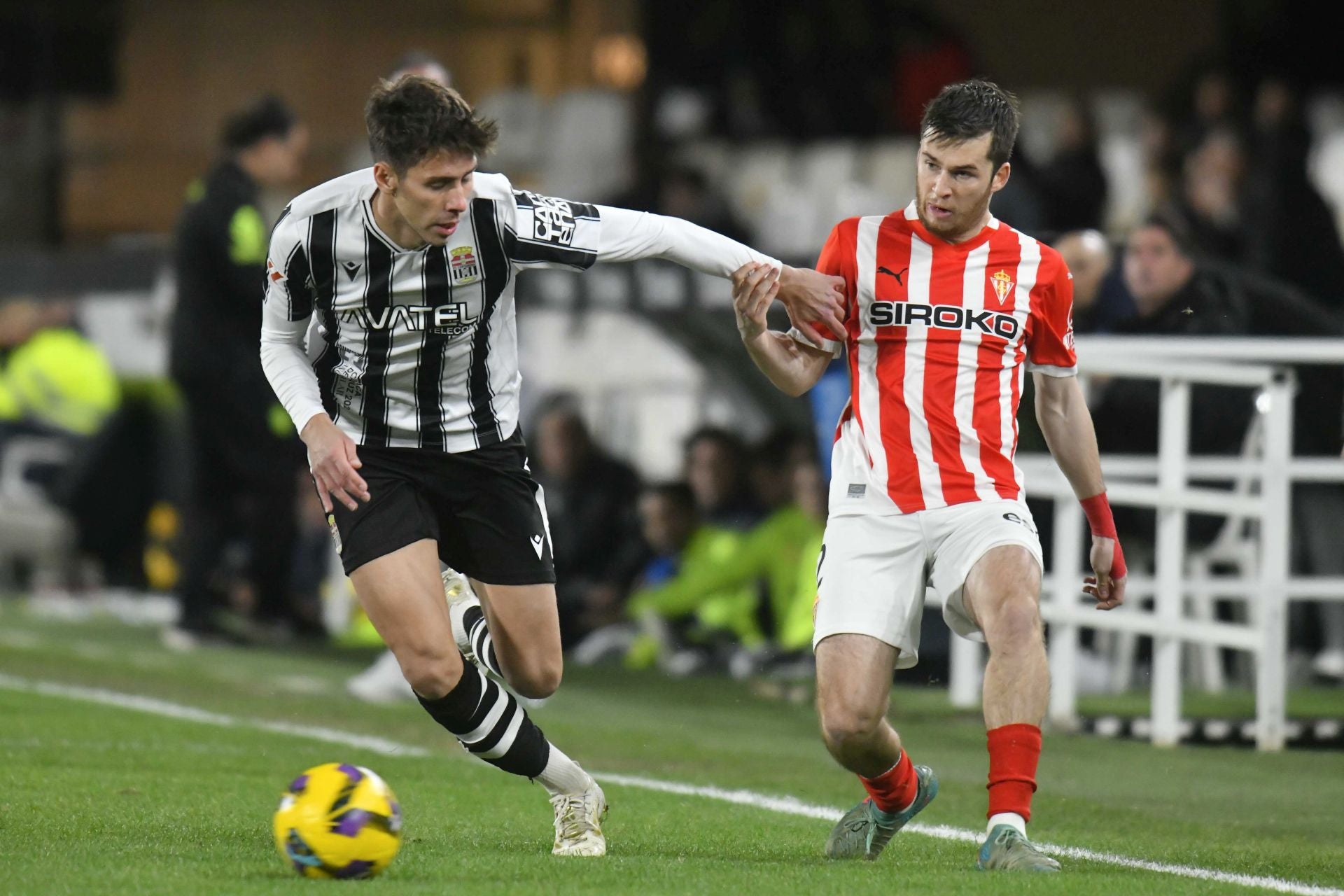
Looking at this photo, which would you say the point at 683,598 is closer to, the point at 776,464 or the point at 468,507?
the point at 776,464

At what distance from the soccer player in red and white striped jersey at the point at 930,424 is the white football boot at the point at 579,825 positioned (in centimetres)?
61

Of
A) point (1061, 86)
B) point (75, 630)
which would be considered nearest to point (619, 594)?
point (75, 630)

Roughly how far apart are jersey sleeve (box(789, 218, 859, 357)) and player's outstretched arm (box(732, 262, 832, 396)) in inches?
1.1

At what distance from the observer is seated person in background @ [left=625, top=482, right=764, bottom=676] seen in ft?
36.5

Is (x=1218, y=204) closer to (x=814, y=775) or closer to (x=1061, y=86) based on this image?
(x=814, y=775)

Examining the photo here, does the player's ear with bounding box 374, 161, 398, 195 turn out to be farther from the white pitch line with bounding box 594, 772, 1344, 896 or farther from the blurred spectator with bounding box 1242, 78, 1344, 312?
the blurred spectator with bounding box 1242, 78, 1344, 312

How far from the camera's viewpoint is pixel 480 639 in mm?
5977

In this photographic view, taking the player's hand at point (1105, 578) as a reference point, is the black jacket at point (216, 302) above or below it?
above

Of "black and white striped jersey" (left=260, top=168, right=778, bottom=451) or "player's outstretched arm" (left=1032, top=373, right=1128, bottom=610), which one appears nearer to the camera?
"black and white striped jersey" (left=260, top=168, right=778, bottom=451)

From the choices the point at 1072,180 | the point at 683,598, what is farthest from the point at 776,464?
the point at 1072,180

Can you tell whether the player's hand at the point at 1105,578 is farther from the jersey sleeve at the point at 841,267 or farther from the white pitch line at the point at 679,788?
the jersey sleeve at the point at 841,267

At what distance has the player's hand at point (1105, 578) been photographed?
5.54 meters

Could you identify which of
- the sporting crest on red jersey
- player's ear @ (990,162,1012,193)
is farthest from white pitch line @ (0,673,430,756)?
player's ear @ (990,162,1012,193)

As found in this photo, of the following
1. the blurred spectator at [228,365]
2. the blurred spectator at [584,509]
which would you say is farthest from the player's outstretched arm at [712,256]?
the blurred spectator at [584,509]
